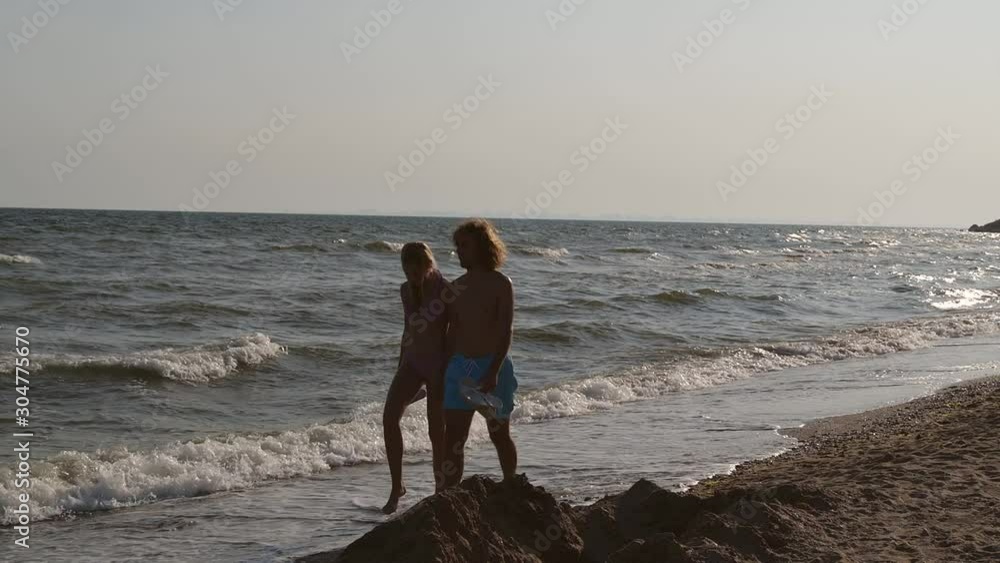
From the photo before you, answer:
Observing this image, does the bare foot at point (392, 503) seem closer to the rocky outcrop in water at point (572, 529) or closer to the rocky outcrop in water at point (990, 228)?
the rocky outcrop in water at point (572, 529)

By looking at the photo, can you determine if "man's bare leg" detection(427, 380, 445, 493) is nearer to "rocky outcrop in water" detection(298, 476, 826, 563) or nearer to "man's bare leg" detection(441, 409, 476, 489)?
"man's bare leg" detection(441, 409, 476, 489)

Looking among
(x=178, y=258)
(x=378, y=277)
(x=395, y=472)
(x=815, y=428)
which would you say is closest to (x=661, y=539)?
(x=395, y=472)

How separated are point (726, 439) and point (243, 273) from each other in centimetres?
1883

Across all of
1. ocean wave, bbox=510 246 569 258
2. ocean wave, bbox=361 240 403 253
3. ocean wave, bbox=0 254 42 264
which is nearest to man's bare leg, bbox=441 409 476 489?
ocean wave, bbox=0 254 42 264

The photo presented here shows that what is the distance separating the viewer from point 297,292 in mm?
20938

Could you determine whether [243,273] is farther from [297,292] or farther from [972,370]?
[972,370]

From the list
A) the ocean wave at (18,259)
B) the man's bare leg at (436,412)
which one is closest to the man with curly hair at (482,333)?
the man's bare leg at (436,412)

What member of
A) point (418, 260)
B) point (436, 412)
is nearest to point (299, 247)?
point (436, 412)

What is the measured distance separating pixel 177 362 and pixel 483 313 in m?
7.41

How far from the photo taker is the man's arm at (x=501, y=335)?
5.37 metres

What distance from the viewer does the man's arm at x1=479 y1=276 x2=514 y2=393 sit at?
537 centimetres

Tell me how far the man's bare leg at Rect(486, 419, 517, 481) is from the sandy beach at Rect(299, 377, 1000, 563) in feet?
2.26

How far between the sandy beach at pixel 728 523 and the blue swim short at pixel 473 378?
80 centimetres

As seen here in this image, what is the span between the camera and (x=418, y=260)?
5.80 m
